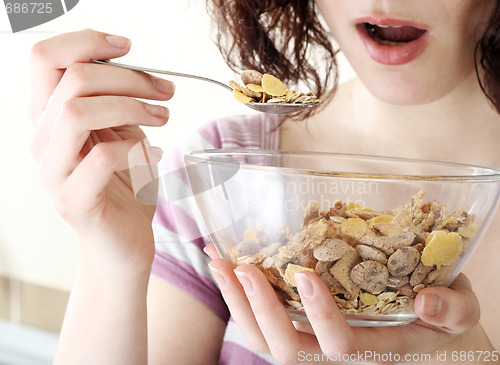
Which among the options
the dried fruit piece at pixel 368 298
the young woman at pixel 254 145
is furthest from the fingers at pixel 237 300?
the dried fruit piece at pixel 368 298

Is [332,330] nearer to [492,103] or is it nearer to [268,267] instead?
[268,267]

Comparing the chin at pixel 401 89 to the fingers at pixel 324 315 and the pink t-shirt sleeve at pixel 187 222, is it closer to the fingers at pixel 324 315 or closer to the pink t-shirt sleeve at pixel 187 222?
the pink t-shirt sleeve at pixel 187 222

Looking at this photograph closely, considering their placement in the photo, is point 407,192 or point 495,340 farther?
point 495,340

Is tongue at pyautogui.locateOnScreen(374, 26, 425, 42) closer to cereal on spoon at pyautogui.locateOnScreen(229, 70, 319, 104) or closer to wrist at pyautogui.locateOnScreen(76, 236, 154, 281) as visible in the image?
cereal on spoon at pyautogui.locateOnScreen(229, 70, 319, 104)

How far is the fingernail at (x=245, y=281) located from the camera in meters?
0.48

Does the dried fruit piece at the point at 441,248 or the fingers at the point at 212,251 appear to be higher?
the dried fruit piece at the point at 441,248

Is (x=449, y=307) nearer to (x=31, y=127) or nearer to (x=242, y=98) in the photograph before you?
(x=242, y=98)

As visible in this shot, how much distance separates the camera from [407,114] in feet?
3.06

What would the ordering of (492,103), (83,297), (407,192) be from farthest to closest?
(492,103)
(83,297)
(407,192)

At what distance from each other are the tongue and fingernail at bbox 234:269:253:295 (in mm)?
498

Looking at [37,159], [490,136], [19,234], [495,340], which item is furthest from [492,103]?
[19,234]

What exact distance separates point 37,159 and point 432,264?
42cm

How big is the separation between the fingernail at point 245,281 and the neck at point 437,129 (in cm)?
53

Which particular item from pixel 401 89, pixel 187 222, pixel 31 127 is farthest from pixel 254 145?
pixel 31 127
